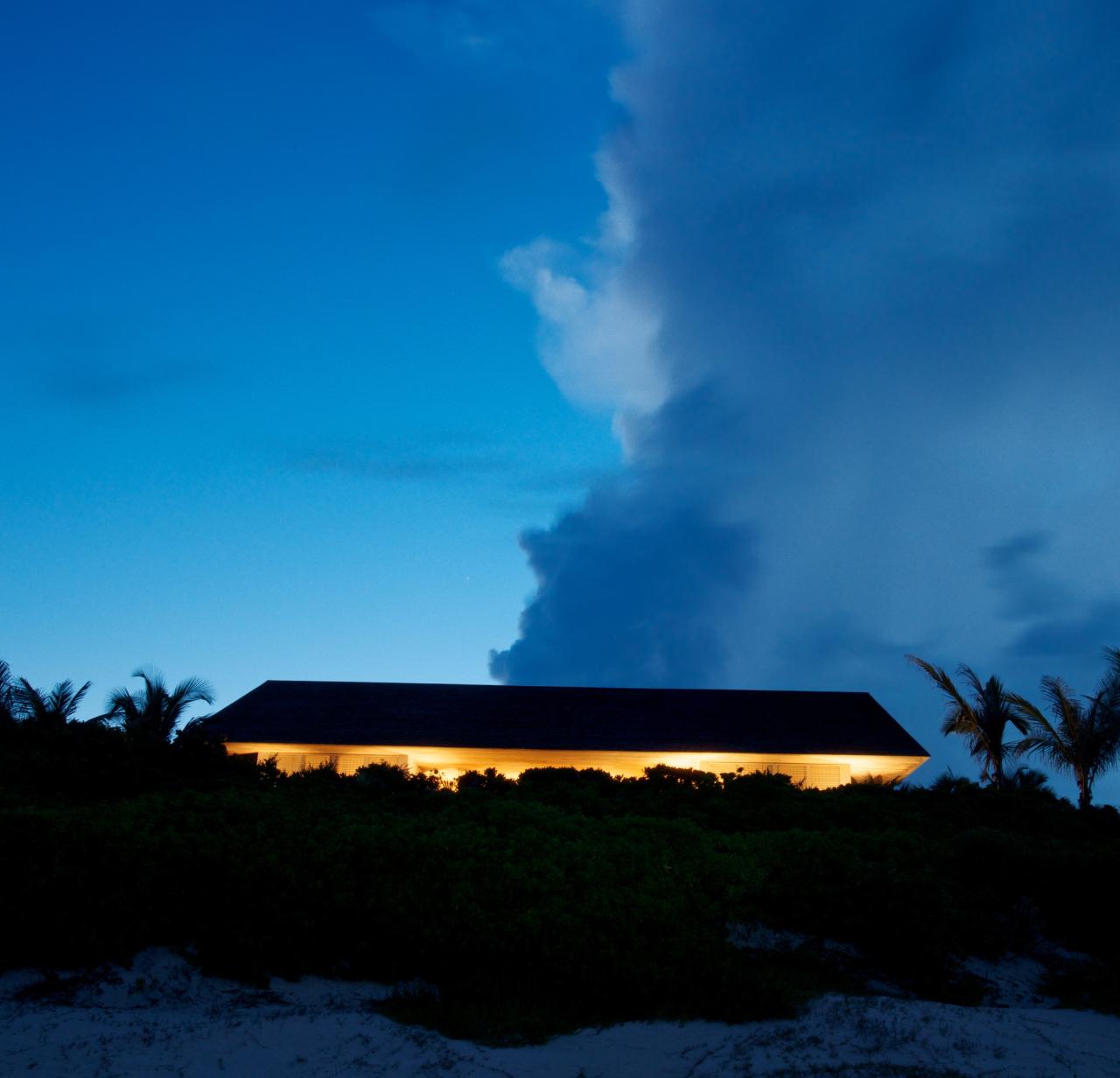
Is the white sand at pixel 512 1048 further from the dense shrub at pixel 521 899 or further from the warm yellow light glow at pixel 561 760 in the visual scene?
the warm yellow light glow at pixel 561 760

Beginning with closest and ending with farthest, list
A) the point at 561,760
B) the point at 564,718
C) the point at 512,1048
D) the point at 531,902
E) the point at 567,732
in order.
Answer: the point at 512,1048 < the point at 531,902 < the point at 561,760 < the point at 567,732 < the point at 564,718

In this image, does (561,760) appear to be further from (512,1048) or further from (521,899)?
Answer: (512,1048)

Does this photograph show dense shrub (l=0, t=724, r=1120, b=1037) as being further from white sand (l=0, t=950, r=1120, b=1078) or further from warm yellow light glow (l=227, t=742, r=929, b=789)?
warm yellow light glow (l=227, t=742, r=929, b=789)

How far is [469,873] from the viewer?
364 inches

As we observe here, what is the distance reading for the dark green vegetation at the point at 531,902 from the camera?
7.83 meters

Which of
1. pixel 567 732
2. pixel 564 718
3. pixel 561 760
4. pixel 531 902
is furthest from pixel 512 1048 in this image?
pixel 564 718

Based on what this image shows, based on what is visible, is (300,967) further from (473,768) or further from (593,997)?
(473,768)

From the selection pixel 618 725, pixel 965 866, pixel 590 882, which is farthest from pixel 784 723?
pixel 590 882

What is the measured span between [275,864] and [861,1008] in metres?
5.31

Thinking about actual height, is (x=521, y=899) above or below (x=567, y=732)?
below

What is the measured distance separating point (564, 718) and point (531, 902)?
14.5 m

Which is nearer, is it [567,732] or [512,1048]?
[512,1048]

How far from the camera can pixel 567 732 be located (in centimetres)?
2245

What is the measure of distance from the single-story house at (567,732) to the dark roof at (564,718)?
1.7 inches
